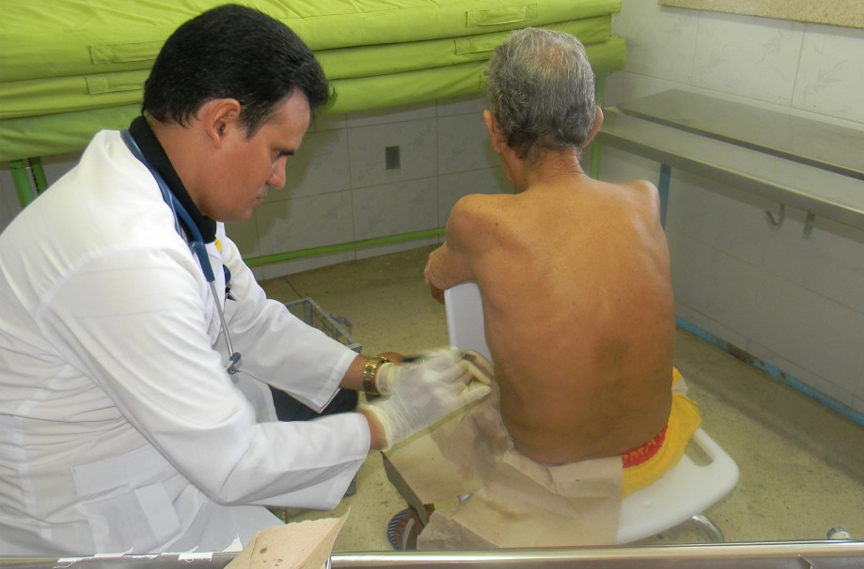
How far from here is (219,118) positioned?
100 cm

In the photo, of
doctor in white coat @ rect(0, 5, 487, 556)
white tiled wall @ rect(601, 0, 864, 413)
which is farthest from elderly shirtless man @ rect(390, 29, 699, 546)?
white tiled wall @ rect(601, 0, 864, 413)

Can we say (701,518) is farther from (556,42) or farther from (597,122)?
(556,42)

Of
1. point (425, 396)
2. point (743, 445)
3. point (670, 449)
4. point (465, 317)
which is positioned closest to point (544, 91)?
point (465, 317)

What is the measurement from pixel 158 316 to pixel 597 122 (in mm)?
827

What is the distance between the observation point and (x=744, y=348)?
261 centimetres

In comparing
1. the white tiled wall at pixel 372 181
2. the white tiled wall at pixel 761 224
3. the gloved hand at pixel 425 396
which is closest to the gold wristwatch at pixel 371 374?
the gloved hand at pixel 425 396

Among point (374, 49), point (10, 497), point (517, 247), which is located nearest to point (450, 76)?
point (374, 49)

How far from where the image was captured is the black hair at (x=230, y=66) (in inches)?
38.6

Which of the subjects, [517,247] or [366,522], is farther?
[366,522]

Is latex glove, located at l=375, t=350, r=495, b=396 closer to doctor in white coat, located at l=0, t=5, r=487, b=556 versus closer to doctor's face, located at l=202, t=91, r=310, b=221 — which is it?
doctor in white coat, located at l=0, t=5, r=487, b=556

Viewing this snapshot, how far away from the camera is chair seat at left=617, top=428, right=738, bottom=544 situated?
1.21 meters

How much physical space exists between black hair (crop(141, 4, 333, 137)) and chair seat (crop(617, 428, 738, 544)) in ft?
2.84

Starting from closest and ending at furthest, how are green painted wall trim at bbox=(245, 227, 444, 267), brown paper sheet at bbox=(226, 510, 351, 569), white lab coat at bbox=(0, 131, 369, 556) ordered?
1. brown paper sheet at bbox=(226, 510, 351, 569)
2. white lab coat at bbox=(0, 131, 369, 556)
3. green painted wall trim at bbox=(245, 227, 444, 267)

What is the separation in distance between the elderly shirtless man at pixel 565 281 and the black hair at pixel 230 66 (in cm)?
39
